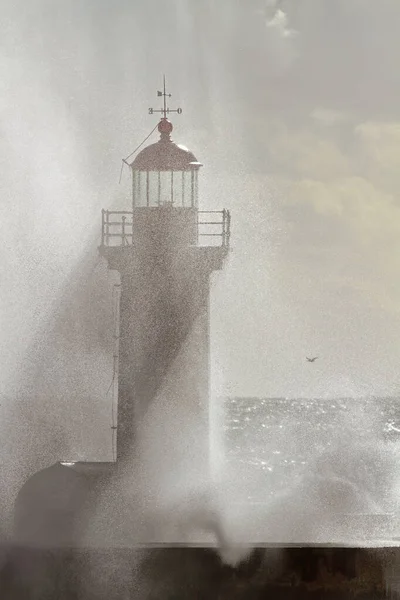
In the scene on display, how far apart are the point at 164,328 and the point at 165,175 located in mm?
2414

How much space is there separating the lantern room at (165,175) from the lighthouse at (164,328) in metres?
0.53

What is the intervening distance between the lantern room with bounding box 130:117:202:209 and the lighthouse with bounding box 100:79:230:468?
1.75 feet

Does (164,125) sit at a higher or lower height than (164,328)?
higher

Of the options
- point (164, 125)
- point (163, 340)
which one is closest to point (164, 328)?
→ point (163, 340)

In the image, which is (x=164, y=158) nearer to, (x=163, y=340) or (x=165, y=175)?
(x=165, y=175)

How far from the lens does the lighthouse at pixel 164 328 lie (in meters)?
16.9

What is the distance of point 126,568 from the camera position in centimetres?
1462

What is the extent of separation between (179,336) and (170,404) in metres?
0.98

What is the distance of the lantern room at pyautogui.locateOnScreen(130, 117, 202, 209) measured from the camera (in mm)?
17641

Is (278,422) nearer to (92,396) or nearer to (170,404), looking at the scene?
(92,396)

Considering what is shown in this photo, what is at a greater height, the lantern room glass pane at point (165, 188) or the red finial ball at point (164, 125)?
the red finial ball at point (164, 125)

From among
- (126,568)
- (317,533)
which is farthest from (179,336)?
(317,533)

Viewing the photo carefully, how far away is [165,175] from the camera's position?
1784cm

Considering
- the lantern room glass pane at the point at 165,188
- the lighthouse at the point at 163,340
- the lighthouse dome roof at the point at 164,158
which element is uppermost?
the lighthouse dome roof at the point at 164,158
